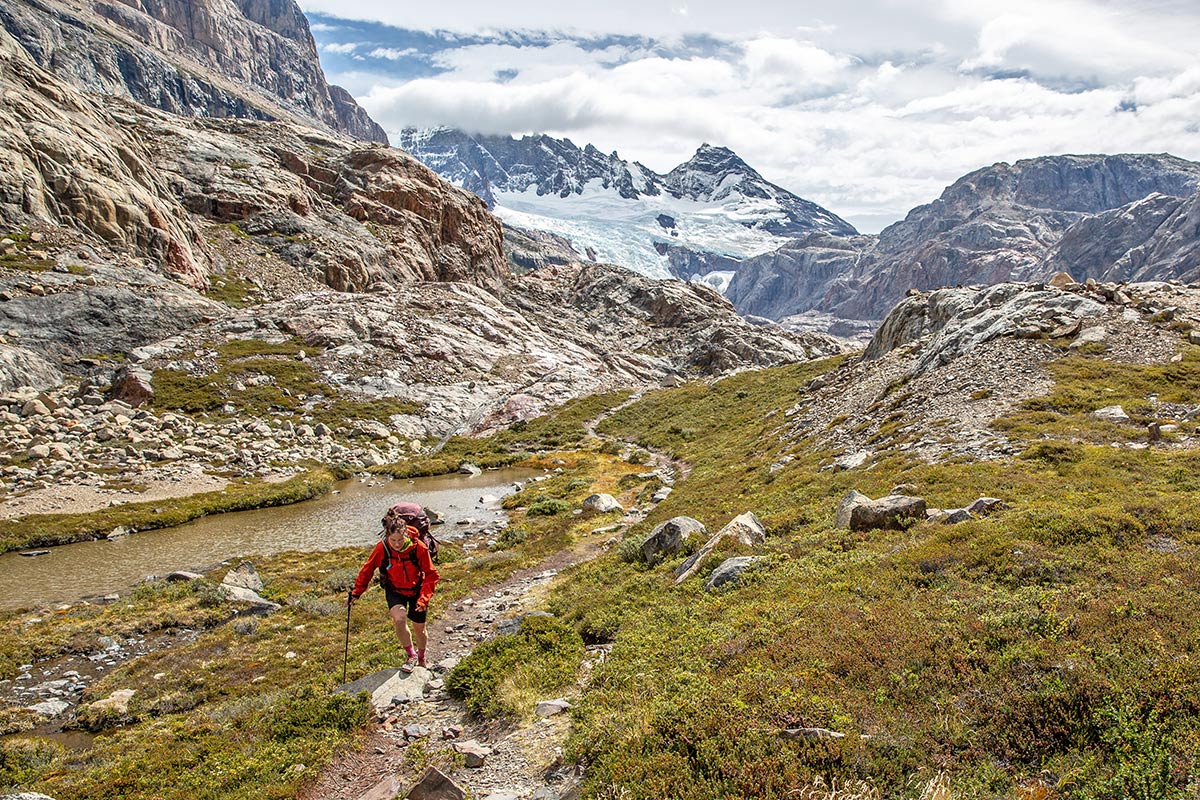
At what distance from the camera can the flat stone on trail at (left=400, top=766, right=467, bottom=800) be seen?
811 cm

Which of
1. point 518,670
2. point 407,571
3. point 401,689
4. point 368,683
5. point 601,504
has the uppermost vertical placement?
point 407,571

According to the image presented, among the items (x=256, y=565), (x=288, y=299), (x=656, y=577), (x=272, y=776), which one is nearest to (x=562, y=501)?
(x=256, y=565)

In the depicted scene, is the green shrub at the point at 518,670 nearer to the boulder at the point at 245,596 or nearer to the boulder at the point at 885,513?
the boulder at the point at 885,513

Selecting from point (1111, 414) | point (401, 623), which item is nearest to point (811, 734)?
point (401, 623)

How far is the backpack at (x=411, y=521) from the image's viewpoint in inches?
498

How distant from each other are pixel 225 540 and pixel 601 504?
2079 centimetres

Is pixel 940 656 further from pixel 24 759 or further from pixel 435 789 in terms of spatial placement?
→ pixel 24 759

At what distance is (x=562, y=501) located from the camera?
37875 mm

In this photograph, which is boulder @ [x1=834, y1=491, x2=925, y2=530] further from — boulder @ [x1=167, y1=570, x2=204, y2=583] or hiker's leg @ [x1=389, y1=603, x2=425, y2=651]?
boulder @ [x1=167, y1=570, x2=204, y2=583]

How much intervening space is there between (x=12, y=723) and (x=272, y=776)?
875 cm

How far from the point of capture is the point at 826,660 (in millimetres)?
8859

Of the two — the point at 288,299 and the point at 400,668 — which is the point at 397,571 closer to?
the point at 400,668

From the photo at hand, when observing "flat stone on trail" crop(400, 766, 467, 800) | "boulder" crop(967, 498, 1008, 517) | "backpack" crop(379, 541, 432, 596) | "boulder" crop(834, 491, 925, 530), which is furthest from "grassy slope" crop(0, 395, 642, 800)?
"boulder" crop(967, 498, 1008, 517)

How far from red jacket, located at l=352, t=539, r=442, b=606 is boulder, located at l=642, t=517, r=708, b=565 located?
838 centimetres
